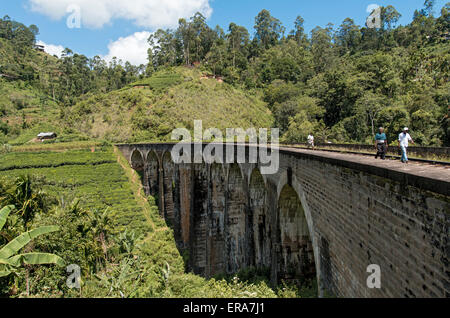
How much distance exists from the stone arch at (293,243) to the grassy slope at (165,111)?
103ft

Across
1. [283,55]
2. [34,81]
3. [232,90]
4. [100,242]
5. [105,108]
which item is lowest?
[100,242]

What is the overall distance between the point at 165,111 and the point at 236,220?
33.6 metres

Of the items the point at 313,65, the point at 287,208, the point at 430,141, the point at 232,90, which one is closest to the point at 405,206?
the point at 287,208

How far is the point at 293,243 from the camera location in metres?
9.13

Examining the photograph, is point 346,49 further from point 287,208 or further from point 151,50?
point 287,208

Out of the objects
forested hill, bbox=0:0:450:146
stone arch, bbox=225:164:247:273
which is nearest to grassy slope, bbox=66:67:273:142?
forested hill, bbox=0:0:450:146

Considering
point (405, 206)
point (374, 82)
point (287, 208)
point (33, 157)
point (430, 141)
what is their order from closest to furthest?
point (405, 206), point (287, 208), point (430, 141), point (374, 82), point (33, 157)

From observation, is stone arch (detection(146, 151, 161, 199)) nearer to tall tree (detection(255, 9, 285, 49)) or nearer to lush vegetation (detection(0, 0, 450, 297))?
lush vegetation (detection(0, 0, 450, 297))

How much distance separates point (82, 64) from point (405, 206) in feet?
298

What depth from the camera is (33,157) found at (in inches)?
1240

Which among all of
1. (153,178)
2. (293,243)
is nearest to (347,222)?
(293,243)

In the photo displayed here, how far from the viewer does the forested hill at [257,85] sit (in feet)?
83.4

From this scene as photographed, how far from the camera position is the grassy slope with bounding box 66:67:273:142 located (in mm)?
42250

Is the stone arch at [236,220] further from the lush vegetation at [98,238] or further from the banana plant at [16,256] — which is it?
the banana plant at [16,256]
